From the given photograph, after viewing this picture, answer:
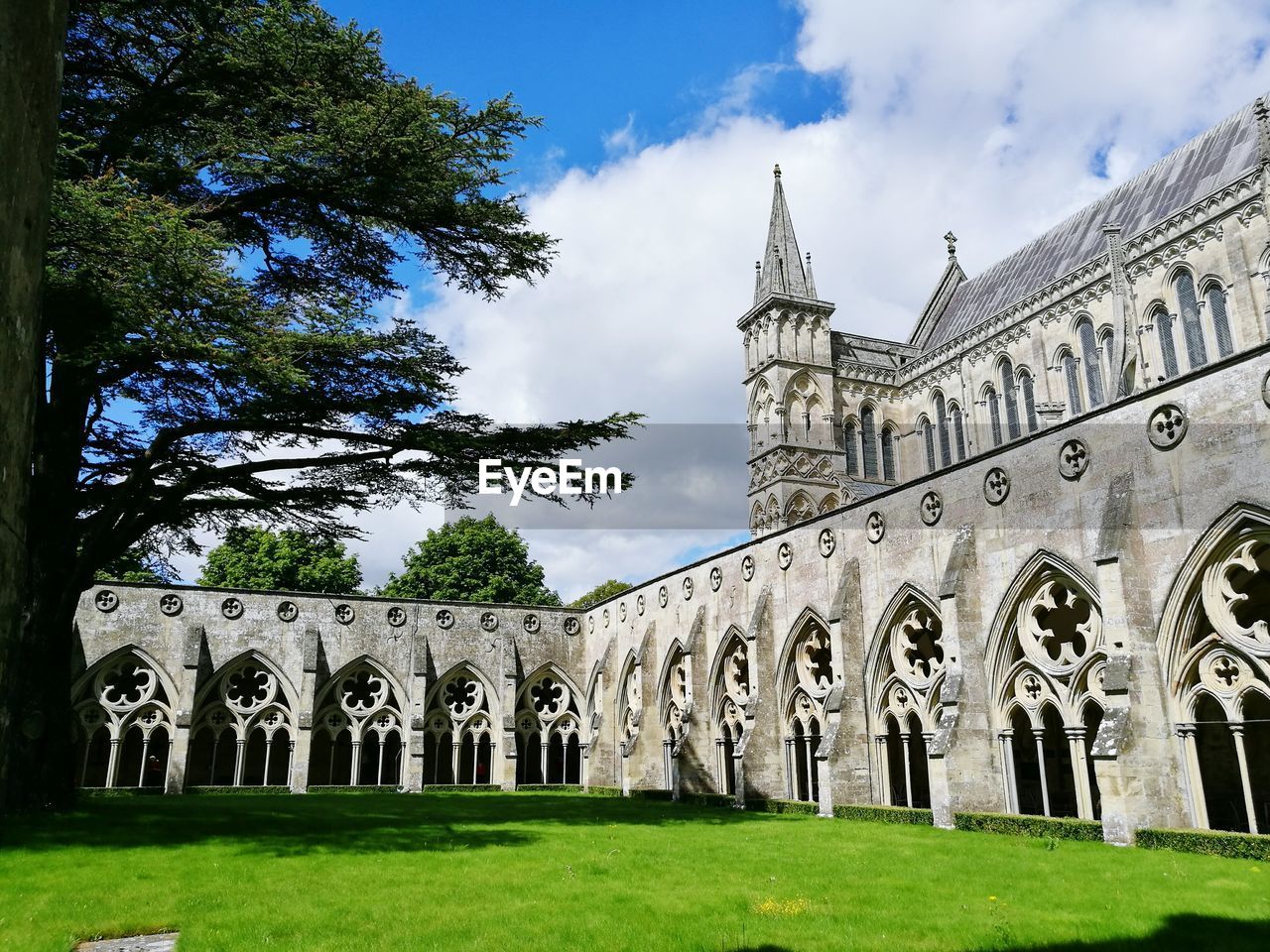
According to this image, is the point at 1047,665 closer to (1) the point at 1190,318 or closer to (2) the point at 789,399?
(1) the point at 1190,318

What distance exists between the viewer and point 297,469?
17469mm

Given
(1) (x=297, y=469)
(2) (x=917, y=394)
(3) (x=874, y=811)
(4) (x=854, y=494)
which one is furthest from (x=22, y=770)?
(2) (x=917, y=394)

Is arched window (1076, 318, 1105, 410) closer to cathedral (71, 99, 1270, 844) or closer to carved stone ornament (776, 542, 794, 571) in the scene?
cathedral (71, 99, 1270, 844)

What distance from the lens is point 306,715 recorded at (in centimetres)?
2728

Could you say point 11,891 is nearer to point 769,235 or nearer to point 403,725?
point 403,725

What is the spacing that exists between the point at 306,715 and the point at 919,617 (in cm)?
1784

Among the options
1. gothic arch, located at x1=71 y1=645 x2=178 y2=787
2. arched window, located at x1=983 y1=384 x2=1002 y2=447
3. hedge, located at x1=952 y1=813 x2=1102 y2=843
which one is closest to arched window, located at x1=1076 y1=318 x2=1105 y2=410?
arched window, located at x1=983 y1=384 x2=1002 y2=447

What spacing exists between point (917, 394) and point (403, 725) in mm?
24930

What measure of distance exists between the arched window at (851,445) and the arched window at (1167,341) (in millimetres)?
14054

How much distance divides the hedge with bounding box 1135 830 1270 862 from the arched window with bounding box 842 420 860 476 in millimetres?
28916

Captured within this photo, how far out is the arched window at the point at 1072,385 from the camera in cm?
3165

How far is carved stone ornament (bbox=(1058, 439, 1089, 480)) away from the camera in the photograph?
14.8 metres

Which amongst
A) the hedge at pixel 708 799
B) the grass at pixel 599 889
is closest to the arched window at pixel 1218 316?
the hedge at pixel 708 799

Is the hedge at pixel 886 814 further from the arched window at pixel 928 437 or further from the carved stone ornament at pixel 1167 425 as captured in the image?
the arched window at pixel 928 437
